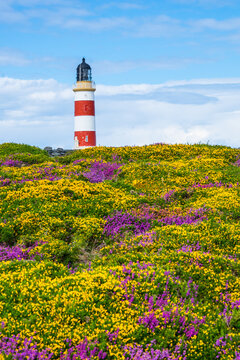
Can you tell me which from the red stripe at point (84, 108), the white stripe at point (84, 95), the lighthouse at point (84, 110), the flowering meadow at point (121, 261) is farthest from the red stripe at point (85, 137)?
the flowering meadow at point (121, 261)

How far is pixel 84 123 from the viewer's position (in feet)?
189

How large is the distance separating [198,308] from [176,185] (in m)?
11.5

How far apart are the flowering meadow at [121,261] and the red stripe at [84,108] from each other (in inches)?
1321

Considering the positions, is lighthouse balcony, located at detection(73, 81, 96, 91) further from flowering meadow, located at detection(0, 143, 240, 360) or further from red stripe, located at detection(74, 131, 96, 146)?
flowering meadow, located at detection(0, 143, 240, 360)

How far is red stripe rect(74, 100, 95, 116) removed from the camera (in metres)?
58.2

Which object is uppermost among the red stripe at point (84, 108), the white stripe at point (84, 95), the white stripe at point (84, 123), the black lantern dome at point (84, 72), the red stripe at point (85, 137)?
the black lantern dome at point (84, 72)

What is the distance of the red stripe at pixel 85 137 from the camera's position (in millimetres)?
56769

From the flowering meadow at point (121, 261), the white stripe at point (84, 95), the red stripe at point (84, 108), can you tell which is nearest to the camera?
the flowering meadow at point (121, 261)

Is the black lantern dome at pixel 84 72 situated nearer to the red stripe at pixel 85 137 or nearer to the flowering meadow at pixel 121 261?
the red stripe at pixel 85 137

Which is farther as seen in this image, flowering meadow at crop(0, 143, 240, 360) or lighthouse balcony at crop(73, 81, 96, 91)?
lighthouse balcony at crop(73, 81, 96, 91)

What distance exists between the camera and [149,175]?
73.9 ft

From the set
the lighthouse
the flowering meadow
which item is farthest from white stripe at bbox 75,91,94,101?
the flowering meadow

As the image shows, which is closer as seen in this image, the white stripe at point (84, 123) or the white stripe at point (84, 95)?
the white stripe at point (84, 123)

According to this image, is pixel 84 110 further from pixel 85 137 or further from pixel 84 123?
pixel 85 137
